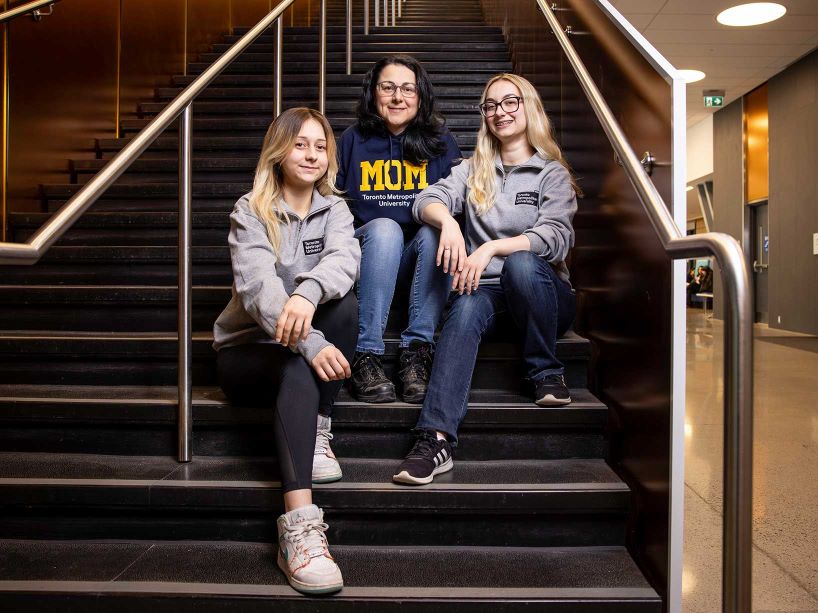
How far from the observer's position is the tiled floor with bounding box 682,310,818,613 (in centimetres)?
153

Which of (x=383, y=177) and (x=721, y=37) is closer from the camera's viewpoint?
(x=383, y=177)

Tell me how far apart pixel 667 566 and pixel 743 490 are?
491 millimetres

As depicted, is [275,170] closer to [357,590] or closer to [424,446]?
[424,446]

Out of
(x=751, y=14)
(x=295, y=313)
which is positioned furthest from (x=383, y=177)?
(x=751, y=14)

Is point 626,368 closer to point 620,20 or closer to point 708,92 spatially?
point 620,20

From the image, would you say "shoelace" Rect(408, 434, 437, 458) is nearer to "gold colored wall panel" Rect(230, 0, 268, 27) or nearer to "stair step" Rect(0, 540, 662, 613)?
"stair step" Rect(0, 540, 662, 613)

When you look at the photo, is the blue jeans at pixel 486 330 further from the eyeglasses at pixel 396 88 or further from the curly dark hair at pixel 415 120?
the eyeglasses at pixel 396 88

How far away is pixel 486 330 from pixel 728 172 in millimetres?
9437

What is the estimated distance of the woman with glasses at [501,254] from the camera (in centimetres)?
161

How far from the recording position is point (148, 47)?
13.9 ft

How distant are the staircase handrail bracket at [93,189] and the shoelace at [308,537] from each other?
2.40 feet

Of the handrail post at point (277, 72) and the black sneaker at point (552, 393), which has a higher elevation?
the handrail post at point (277, 72)

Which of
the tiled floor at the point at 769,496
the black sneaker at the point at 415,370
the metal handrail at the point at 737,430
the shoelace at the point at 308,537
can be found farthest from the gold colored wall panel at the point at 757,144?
the shoelace at the point at 308,537

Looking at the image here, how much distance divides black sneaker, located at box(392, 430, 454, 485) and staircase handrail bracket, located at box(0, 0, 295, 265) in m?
0.89
